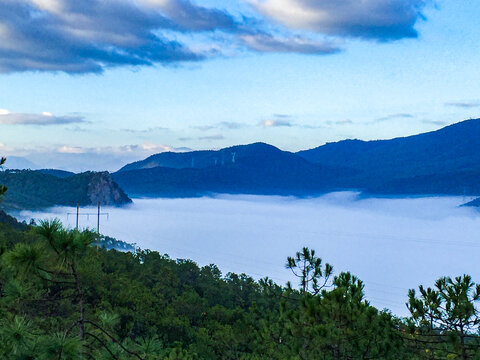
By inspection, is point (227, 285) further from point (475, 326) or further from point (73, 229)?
point (73, 229)

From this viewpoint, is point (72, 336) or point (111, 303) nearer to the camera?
point (72, 336)

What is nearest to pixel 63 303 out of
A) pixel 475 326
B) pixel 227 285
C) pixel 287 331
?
pixel 287 331

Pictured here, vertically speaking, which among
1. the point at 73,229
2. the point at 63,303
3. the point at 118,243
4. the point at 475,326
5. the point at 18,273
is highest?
the point at 73,229

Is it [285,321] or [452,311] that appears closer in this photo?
[452,311]

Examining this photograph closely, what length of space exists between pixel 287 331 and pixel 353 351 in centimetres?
210

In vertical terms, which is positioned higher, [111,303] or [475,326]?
[475,326]

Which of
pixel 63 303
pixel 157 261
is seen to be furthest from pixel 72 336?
pixel 157 261

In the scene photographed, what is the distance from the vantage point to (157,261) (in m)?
62.9

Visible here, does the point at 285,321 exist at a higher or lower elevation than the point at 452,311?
lower

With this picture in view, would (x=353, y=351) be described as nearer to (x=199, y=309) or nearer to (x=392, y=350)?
(x=392, y=350)

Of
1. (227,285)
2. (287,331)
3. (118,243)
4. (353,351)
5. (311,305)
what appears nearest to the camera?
(311,305)

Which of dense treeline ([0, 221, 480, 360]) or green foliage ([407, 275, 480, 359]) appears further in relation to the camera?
green foliage ([407, 275, 480, 359])

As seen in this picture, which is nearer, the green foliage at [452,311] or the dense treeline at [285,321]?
the dense treeline at [285,321]

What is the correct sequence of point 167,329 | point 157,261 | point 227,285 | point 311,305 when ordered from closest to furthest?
point 311,305 < point 167,329 < point 227,285 < point 157,261
